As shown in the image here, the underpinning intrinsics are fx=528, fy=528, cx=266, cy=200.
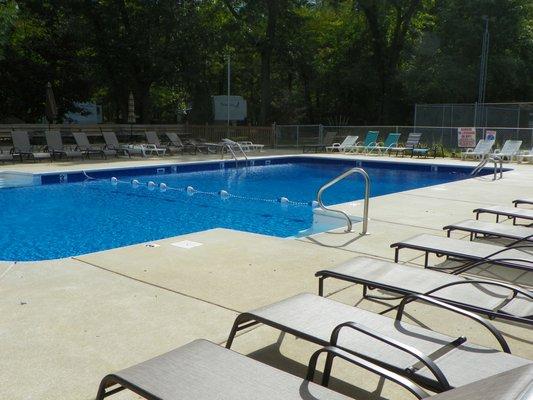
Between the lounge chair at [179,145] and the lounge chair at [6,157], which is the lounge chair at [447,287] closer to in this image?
the lounge chair at [6,157]

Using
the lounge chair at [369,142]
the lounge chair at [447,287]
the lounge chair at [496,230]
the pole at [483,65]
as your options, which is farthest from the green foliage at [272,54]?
the lounge chair at [447,287]

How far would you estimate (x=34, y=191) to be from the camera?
454 inches

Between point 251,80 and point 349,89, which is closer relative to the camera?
point 349,89

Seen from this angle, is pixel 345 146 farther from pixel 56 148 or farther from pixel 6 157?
pixel 6 157

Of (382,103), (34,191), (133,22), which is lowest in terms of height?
(34,191)

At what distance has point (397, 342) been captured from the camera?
2086mm

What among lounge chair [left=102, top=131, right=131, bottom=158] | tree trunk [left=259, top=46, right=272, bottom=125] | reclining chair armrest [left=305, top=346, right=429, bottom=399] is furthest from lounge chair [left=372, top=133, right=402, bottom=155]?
reclining chair armrest [left=305, top=346, right=429, bottom=399]

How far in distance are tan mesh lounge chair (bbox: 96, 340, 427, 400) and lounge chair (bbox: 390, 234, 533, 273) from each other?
7.95 ft

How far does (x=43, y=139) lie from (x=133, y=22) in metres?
7.37

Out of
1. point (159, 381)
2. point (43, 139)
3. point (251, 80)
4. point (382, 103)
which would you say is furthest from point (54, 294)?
point (251, 80)

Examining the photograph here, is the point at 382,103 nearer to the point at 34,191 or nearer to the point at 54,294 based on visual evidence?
the point at 34,191

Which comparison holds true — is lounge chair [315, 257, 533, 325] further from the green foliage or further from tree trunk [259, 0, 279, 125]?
tree trunk [259, 0, 279, 125]

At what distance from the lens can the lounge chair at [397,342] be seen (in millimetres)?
2166

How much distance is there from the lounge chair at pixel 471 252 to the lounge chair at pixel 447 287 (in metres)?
0.55
